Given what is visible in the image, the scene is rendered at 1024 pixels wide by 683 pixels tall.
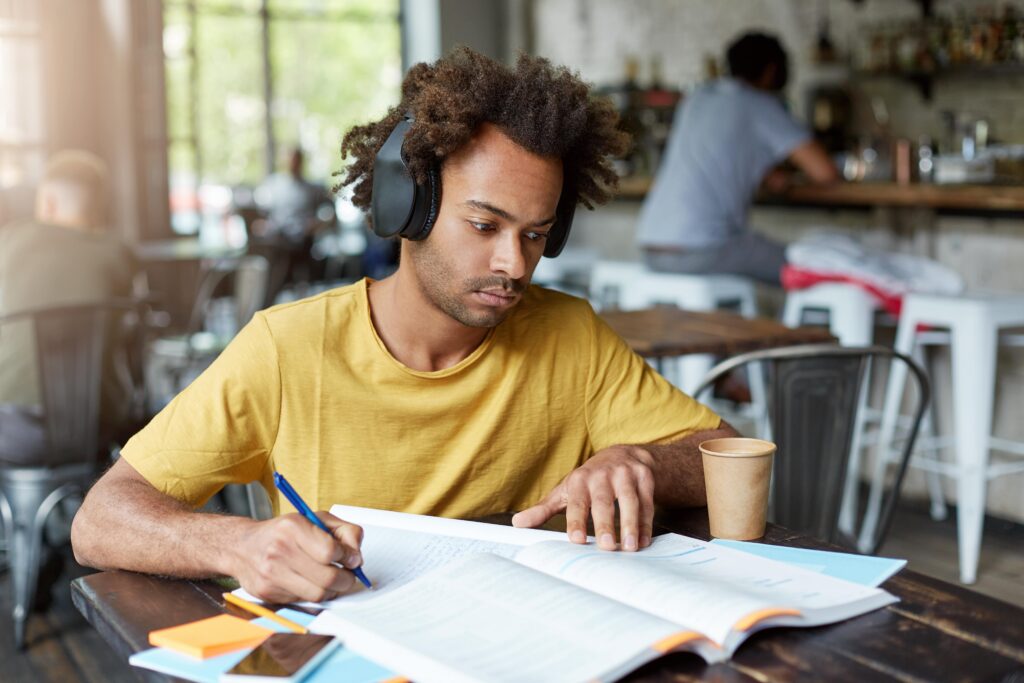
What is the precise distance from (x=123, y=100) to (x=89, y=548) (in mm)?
7970

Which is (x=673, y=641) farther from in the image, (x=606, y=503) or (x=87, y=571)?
(x=87, y=571)

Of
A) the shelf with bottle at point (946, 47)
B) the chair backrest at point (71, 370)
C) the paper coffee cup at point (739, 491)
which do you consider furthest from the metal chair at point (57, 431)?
the shelf with bottle at point (946, 47)

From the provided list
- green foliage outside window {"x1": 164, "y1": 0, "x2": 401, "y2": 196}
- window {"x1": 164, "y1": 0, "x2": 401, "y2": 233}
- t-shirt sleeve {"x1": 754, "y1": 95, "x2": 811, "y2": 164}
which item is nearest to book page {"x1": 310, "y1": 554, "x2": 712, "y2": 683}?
t-shirt sleeve {"x1": 754, "y1": 95, "x2": 811, "y2": 164}

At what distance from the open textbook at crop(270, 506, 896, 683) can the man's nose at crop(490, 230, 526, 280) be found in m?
0.37

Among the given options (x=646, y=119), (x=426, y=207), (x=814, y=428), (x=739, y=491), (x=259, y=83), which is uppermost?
(x=259, y=83)

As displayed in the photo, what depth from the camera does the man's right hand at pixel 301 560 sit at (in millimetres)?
1032

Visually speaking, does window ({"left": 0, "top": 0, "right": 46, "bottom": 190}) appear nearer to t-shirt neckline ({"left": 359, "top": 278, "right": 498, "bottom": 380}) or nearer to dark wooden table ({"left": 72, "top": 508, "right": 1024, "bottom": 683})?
t-shirt neckline ({"left": 359, "top": 278, "right": 498, "bottom": 380})

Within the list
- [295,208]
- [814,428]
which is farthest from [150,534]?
[295,208]

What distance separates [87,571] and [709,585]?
2.75 meters

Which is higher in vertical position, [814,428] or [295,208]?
[295,208]

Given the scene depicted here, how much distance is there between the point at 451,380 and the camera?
1515 millimetres

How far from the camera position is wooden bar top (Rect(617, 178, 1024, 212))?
3.37 meters

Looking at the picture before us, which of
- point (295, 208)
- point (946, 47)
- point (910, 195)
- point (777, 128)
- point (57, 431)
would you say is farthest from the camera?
point (295, 208)

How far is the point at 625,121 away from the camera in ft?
5.92
